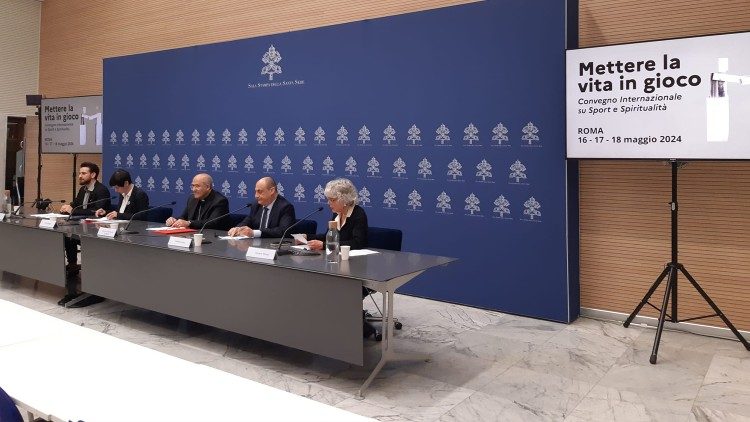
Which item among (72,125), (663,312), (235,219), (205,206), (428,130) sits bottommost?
(663,312)

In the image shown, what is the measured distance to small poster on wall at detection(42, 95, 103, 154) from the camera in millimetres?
8188

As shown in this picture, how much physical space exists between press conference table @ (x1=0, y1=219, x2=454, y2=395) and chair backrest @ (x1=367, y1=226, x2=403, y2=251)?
0.28 meters

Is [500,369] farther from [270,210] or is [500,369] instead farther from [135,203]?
[135,203]

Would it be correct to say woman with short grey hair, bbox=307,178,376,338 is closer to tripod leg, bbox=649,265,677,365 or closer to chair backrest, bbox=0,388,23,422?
tripod leg, bbox=649,265,677,365

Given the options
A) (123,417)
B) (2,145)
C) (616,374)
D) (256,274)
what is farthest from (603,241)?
(2,145)

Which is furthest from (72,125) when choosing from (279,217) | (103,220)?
(279,217)

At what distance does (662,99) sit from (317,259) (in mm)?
2524

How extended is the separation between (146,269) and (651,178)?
3.79 m

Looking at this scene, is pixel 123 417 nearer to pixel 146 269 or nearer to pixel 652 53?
pixel 146 269

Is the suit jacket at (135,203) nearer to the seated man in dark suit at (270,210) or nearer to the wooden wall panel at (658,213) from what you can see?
the seated man in dark suit at (270,210)

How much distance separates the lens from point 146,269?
396cm

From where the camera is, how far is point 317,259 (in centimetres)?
330

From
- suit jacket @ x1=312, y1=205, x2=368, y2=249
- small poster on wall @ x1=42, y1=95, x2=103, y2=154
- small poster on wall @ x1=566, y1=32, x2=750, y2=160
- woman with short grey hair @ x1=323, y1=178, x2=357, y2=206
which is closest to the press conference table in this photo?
suit jacket @ x1=312, y1=205, x2=368, y2=249

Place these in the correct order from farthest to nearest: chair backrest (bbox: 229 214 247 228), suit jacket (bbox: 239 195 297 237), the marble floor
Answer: chair backrest (bbox: 229 214 247 228) → suit jacket (bbox: 239 195 297 237) → the marble floor
